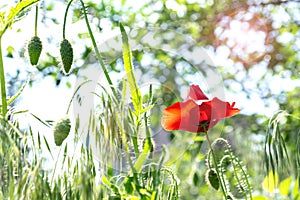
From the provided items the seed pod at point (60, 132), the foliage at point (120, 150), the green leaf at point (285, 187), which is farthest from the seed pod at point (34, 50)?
the green leaf at point (285, 187)

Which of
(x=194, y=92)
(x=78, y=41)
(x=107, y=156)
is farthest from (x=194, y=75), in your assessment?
(x=78, y=41)

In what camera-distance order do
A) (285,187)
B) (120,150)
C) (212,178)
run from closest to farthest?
(120,150), (212,178), (285,187)

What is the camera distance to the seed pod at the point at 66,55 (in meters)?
0.71

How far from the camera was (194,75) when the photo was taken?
0.80 meters

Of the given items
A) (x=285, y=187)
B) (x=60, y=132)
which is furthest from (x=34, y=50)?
(x=285, y=187)

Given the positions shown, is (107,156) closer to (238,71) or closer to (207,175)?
(207,175)

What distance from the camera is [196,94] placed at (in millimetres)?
727

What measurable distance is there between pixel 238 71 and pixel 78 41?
0.99 meters

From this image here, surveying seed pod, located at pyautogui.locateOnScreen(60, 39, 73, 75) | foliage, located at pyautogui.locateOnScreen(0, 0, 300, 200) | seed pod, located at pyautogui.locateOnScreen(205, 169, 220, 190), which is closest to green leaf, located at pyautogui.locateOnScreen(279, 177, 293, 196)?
foliage, located at pyautogui.locateOnScreen(0, 0, 300, 200)

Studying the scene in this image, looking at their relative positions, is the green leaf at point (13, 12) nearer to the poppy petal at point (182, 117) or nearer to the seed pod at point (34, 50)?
the seed pod at point (34, 50)

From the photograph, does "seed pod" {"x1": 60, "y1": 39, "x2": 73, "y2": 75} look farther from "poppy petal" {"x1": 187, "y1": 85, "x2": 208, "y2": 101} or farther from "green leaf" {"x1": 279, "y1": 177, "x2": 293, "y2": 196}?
"green leaf" {"x1": 279, "y1": 177, "x2": 293, "y2": 196}

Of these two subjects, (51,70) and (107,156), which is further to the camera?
(51,70)

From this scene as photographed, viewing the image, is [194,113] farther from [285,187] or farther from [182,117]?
[285,187]

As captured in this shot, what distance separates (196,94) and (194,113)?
0.10ft
